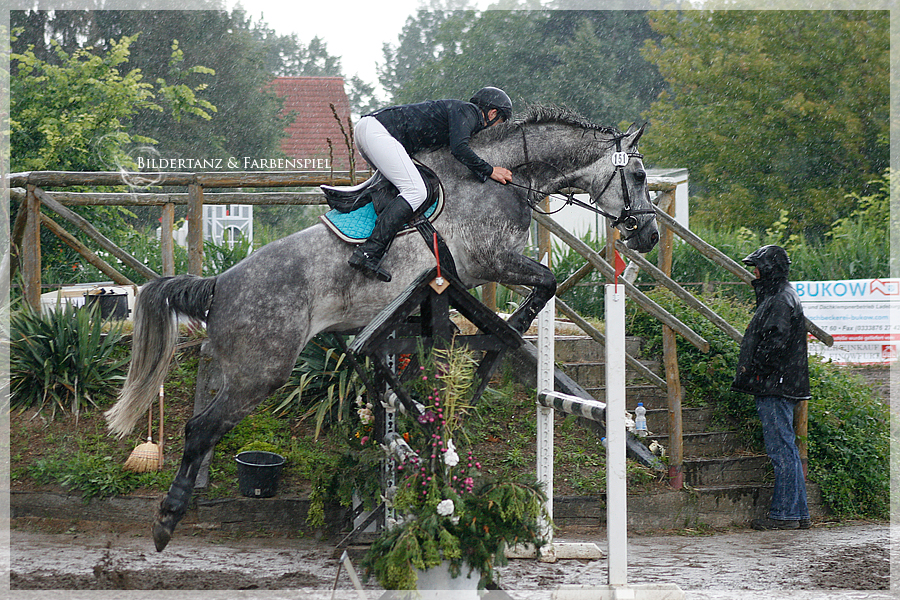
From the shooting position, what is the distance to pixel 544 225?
5613 mm

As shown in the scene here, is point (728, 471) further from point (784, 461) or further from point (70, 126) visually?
point (70, 126)

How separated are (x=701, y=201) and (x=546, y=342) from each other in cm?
1679

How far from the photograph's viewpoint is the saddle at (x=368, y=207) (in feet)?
12.0

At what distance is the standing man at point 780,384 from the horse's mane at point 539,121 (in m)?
2.06

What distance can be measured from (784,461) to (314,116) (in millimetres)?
16727

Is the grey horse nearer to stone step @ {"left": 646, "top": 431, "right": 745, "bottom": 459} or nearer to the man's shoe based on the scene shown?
stone step @ {"left": 646, "top": 431, "right": 745, "bottom": 459}

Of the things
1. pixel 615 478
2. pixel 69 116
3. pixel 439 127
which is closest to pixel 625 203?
pixel 439 127

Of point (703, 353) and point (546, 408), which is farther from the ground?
point (703, 353)

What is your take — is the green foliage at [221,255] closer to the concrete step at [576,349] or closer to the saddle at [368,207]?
the concrete step at [576,349]

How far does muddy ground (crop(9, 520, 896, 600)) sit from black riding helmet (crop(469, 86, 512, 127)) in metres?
2.17

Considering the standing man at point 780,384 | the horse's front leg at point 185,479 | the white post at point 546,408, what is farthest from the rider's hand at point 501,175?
the standing man at point 780,384

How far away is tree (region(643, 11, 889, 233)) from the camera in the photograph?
1681 centimetres

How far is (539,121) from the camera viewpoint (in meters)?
3.94

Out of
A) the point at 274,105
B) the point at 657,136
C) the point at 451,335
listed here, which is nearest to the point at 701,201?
the point at 657,136
